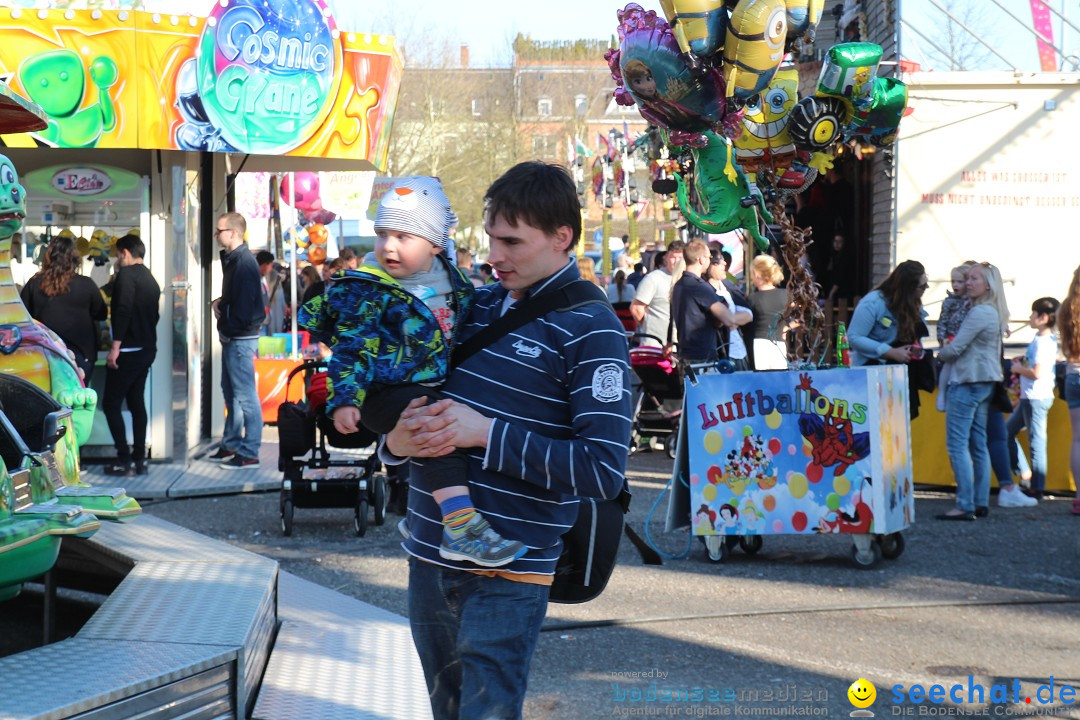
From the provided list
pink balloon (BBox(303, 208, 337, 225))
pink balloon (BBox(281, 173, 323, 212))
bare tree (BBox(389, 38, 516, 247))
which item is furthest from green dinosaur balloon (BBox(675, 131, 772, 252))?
Answer: bare tree (BBox(389, 38, 516, 247))

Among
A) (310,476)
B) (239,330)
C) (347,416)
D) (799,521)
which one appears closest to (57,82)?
(239,330)

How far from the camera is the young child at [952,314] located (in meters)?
9.37

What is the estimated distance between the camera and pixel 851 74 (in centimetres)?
843

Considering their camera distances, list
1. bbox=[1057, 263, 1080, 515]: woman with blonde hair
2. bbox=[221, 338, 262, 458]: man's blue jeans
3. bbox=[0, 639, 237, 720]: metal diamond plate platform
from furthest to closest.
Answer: bbox=[221, 338, 262, 458]: man's blue jeans < bbox=[1057, 263, 1080, 515]: woman with blonde hair < bbox=[0, 639, 237, 720]: metal diamond plate platform

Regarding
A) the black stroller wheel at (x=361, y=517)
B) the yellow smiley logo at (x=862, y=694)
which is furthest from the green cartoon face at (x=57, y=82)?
the yellow smiley logo at (x=862, y=694)

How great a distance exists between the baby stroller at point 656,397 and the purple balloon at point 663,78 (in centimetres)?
395

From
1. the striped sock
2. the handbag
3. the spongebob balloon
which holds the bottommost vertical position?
the handbag

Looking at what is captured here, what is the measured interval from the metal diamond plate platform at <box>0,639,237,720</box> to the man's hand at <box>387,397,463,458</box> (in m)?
1.13

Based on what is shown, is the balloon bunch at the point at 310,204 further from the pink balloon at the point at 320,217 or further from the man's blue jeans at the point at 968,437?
the man's blue jeans at the point at 968,437

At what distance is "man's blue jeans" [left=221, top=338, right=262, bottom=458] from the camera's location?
10.9m

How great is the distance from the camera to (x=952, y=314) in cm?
955

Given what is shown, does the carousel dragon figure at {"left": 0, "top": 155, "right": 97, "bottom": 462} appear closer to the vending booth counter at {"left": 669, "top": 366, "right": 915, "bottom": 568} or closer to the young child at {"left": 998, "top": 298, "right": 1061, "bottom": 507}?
the vending booth counter at {"left": 669, "top": 366, "right": 915, "bottom": 568}

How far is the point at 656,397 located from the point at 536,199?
9.76 m

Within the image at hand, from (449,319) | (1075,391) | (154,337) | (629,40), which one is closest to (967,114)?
(1075,391)
